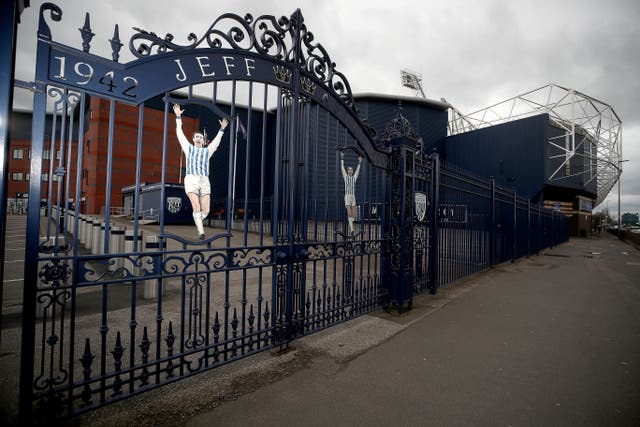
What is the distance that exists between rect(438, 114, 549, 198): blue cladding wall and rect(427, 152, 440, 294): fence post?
28538 mm

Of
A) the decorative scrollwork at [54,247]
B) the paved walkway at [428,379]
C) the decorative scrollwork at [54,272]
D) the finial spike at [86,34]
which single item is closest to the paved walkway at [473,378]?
the paved walkway at [428,379]

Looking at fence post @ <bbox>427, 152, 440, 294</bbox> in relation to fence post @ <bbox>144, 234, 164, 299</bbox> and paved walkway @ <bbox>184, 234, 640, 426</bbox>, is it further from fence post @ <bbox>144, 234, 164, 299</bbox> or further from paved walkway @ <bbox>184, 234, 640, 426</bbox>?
fence post @ <bbox>144, 234, 164, 299</bbox>

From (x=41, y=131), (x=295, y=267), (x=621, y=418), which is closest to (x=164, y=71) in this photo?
(x=41, y=131)

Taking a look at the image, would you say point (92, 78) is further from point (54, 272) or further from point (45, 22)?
point (54, 272)

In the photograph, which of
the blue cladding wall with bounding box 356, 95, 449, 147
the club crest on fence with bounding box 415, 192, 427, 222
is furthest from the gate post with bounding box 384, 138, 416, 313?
the blue cladding wall with bounding box 356, 95, 449, 147

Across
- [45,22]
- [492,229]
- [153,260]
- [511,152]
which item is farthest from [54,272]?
[511,152]

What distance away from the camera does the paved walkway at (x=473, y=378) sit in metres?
2.59

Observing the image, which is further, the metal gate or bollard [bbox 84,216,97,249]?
bollard [bbox 84,216,97,249]

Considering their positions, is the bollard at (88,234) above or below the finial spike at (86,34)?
below

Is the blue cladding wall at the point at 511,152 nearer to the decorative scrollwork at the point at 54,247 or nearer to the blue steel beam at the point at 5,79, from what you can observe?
the decorative scrollwork at the point at 54,247

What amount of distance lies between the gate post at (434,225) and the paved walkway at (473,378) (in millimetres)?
1221

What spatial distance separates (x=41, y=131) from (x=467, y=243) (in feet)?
30.1

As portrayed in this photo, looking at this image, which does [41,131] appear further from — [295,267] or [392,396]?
[392,396]

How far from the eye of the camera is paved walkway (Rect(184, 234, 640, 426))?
2.59 m
